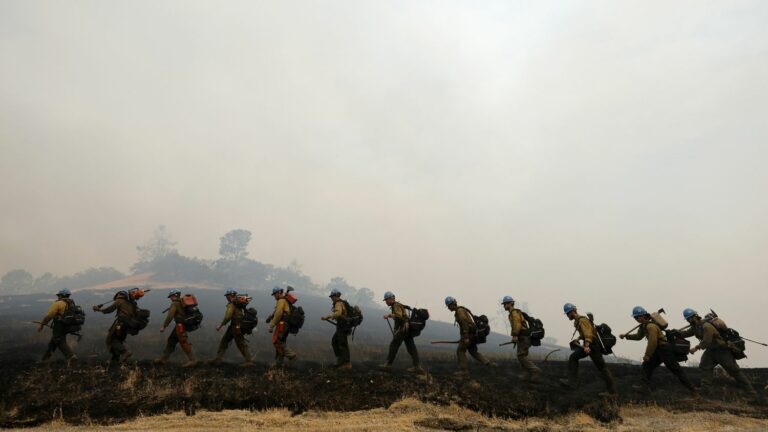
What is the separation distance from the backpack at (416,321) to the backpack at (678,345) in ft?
20.2

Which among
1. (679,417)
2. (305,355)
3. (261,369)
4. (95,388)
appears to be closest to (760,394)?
(679,417)

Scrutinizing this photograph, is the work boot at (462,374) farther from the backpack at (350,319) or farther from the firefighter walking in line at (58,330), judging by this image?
the firefighter walking in line at (58,330)

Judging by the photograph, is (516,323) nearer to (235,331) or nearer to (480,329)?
(480,329)

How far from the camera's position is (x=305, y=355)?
25328mm

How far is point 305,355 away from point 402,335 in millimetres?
15804

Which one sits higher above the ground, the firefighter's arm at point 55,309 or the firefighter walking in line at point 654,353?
the firefighter walking in line at point 654,353

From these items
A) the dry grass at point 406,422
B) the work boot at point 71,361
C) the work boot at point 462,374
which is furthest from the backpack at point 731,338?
the work boot at point 71,361

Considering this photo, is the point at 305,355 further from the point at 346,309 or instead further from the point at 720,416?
the point at 720,416

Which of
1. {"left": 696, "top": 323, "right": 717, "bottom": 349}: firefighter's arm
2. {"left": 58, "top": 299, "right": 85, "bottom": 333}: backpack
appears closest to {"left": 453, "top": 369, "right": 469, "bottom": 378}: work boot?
{"left": 696, "top": 323, "right": 717, "bottom": 349}: firefighter's arm

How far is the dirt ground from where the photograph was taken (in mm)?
7750

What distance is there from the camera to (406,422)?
769cm

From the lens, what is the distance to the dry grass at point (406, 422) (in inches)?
291

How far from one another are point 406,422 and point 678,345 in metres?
7.13

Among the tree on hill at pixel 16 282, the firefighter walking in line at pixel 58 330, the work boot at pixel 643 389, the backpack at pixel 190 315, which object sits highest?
the backpack at pixel 190 315
